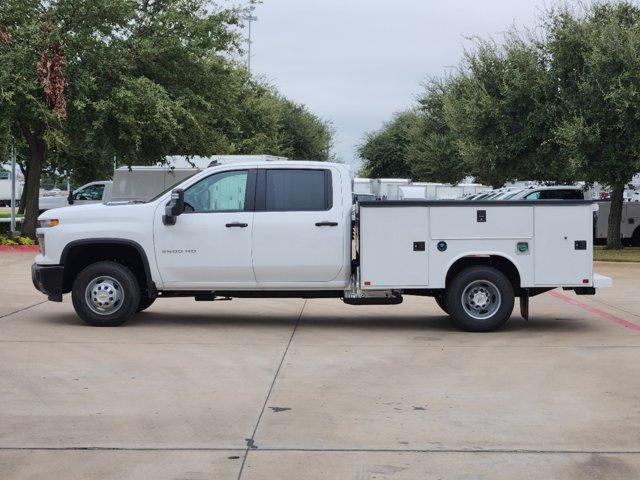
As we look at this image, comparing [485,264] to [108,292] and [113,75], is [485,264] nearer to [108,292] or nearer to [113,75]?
[108,292]

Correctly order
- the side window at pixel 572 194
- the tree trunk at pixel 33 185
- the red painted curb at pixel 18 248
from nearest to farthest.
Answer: the red painted curb at pixel 18 248
the side window at pixel 572 194
the tree trunk at pixel 33 185

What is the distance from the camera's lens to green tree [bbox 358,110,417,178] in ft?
245

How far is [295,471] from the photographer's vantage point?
20.3 feet

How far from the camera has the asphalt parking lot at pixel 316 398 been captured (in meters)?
6.41

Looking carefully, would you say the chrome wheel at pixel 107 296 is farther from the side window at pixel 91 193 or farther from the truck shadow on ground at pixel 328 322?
the side window at pixel 91 193

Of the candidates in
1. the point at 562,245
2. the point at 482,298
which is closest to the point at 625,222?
the point at 562,245

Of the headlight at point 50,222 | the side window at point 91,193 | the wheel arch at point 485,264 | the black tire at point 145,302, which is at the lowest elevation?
the black tire at point 145,302

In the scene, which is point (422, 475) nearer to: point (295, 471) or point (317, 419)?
point (295, 471)

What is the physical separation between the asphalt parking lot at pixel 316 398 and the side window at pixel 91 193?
2259 cm

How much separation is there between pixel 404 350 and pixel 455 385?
2022 mm

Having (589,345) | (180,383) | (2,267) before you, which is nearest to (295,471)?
(180,383)

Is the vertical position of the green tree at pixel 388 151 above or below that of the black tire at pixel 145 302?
above

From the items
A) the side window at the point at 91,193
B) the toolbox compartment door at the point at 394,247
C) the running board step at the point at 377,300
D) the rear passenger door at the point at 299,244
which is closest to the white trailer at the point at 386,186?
the side window at the point at 91,193

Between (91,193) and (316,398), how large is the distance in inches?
1156
